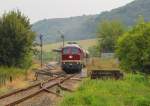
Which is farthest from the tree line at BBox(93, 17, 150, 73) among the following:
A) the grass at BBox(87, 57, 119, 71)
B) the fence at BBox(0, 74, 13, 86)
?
the grass at BBox(87, 57, 119, 71)

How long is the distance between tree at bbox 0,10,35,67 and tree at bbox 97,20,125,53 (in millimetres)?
57806

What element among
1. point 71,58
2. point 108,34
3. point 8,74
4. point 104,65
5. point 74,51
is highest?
point 108,34

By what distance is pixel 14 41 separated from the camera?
1731 inches

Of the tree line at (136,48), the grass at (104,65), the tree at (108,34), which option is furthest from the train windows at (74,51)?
the tree at (108,34)

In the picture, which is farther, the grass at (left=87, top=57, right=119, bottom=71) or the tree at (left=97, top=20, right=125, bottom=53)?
the tree at (left=97, top=20, right=125, bottom=53)

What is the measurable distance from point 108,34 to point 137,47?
232ft

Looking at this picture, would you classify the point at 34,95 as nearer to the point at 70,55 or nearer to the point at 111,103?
the point at 111,103

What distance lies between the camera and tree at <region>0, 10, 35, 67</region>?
43531mm

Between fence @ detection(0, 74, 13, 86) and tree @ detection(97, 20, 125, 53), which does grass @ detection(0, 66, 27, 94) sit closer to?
fence @ detection(0, 74, 13, 86)

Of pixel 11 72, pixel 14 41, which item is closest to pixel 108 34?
pixel 14 41

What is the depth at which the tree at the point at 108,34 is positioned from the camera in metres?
104

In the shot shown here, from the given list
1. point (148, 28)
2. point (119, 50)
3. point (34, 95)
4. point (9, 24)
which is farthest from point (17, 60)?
point (34, 95)

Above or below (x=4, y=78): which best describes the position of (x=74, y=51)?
above

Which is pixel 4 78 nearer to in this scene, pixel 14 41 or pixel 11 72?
pixel 11 72
